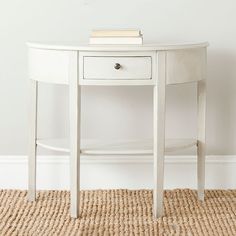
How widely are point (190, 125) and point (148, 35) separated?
16.4 inches

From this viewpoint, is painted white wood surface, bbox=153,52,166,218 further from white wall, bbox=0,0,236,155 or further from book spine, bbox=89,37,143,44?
white wall, bbox=0,0,236,155

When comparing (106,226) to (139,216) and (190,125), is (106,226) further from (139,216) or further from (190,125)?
(190,125)

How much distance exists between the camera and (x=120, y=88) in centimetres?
269

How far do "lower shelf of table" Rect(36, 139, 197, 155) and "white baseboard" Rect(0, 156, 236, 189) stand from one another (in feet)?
0.60

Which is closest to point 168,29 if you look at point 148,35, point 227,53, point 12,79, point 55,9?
point 148,35

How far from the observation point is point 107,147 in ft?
7.95

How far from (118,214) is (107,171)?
1.19 feet

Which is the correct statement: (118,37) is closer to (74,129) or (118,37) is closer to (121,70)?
(121,70)

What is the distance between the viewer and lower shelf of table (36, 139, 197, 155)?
2.38 meters

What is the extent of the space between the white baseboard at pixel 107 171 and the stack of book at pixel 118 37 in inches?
23.5

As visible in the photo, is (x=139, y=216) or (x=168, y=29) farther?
(x=168, y=29)

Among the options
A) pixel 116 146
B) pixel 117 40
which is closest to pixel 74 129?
pixel 116 146

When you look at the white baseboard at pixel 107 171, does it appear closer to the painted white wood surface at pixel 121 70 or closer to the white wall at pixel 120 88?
the white wall at pixel 120 88

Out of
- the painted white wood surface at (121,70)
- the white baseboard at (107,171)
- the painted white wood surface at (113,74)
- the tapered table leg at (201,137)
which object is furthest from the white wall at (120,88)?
the painted white wood surface at (121,70)
